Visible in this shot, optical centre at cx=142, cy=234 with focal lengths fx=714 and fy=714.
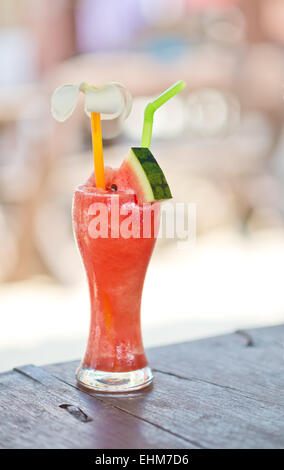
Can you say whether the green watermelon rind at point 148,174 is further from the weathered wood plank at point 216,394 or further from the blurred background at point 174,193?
the blurred background at point 174,193

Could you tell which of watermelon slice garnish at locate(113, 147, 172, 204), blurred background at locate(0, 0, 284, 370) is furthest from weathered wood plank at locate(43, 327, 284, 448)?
blurred background at locate(0, 0, 284, 370)

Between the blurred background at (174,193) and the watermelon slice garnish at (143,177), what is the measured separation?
4.57 feet

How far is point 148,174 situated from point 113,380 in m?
0.25

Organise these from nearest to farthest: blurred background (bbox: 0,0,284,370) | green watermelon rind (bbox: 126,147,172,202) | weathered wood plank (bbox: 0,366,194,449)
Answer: weathered wood plank (bbox: 0,366,194,449) < green watermelon rind (bbox: 126,147,172,202) < blurred background (bbox: 0,0,284,370)

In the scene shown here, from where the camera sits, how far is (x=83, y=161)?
313 centimetres

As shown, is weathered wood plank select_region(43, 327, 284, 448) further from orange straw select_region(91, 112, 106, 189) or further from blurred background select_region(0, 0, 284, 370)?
blurred background select_region(0, 0, 284, 370)

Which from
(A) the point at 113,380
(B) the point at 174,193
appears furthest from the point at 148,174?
(B) the point at 174,193

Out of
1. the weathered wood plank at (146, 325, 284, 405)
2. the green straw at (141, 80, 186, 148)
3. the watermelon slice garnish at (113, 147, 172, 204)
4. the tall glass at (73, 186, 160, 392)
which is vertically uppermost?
the green straw at (141, 80, 186, 148)

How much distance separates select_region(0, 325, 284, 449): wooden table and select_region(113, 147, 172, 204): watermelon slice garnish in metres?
0.24

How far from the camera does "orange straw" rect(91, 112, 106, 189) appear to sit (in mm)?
826

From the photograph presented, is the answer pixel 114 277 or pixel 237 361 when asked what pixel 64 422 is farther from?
pixel 237 361

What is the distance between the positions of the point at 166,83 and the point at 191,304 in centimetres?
110

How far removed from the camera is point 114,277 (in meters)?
0.86
